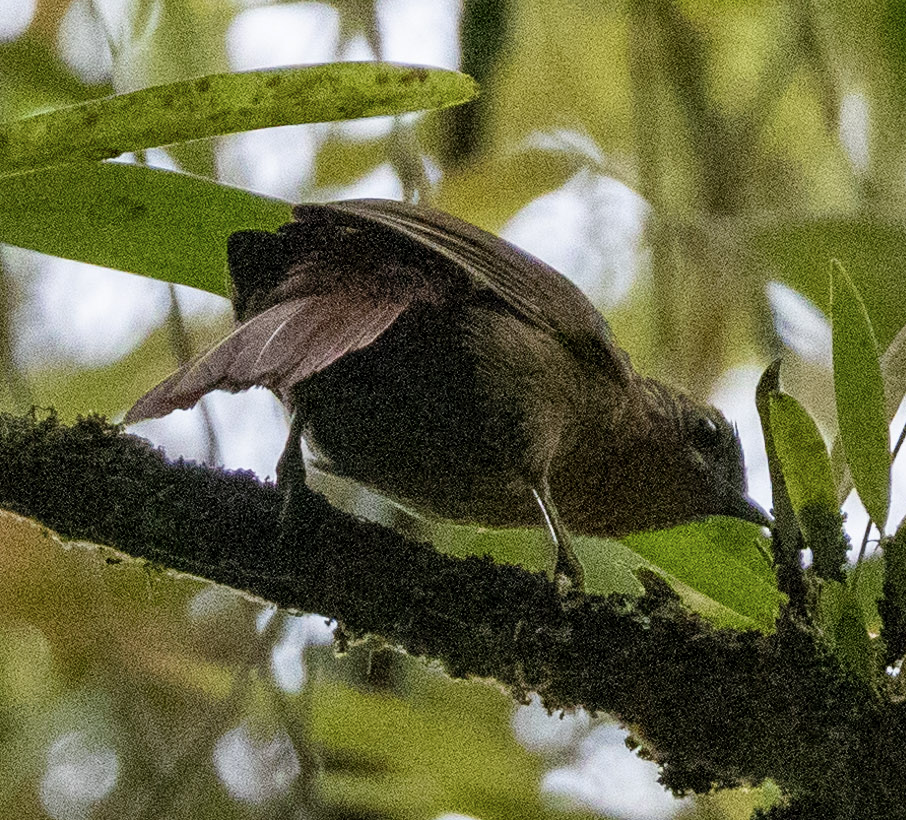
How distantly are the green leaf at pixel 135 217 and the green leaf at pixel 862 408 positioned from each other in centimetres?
95

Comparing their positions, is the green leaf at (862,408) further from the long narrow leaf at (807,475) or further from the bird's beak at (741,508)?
the bird's beak at (741,508)

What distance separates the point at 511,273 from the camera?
1.91 metres

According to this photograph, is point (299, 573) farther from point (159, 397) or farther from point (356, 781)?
point (356, 781)

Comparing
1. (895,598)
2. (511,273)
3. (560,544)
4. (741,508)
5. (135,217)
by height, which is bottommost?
(741,508)

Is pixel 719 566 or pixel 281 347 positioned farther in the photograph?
pixel 719 566

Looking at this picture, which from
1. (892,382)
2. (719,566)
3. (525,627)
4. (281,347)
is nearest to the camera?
(525,627)

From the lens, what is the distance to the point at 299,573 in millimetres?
1431

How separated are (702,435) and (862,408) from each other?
35.6 inches

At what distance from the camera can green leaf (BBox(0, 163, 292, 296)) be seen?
5.92ft

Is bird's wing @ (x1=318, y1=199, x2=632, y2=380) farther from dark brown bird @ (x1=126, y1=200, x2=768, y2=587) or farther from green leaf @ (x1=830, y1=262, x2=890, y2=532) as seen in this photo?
green leaf @ (x1=830, y1=262, x2=890, y2=532)

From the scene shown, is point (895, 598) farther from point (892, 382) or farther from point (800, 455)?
point (892, 382)

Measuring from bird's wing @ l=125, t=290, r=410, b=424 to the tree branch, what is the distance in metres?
0.09

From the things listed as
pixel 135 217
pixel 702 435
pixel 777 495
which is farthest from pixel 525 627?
pixel 702 435

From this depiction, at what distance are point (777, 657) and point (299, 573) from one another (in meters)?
0.61
